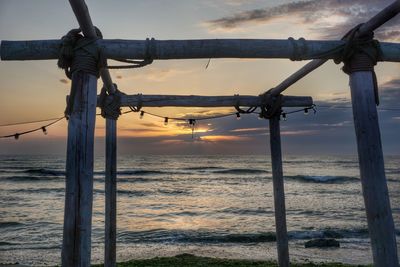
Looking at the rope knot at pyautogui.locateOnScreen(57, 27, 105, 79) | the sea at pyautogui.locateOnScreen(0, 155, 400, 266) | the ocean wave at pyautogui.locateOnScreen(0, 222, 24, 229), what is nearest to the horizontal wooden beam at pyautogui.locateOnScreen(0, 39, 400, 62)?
the rope knot at pyautogui.locateOnScreen(57, 27, 105, 79)

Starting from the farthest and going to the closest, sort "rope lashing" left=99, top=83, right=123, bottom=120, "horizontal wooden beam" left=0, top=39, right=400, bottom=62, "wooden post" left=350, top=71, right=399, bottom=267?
"rope lashing" left=99, top=83, right=123, bottom=120
"horizontal wooden beam" left=0, top=39, right=400, bottom=62
"wooden post" left=350, top=71, right=399, bottom=267

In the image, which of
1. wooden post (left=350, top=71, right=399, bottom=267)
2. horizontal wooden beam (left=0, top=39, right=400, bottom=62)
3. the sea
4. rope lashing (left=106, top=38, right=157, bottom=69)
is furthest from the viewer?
the sea

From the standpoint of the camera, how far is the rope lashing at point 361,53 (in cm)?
361

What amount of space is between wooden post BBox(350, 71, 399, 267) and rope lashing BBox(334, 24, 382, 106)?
7 cm

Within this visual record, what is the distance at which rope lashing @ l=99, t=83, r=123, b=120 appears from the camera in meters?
6.36

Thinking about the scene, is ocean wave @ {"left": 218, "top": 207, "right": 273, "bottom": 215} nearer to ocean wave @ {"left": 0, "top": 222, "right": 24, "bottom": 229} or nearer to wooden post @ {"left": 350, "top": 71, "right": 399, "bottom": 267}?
ocean wave @ {"left": 0, "top": 222, "right": 24, "bottom": 229}

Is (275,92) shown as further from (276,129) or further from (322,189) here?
(322,189)

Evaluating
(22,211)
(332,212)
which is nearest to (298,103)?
(332,212)

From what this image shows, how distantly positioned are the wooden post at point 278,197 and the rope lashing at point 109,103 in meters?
3.05

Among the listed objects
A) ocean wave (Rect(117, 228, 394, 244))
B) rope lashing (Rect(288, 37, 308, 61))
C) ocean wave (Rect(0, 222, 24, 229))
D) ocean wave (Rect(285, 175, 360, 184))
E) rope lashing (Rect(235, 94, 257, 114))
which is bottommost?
ocean wave (Rect(117, 228, 394, 244))

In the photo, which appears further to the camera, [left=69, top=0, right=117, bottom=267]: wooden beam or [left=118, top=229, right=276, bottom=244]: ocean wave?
[left=118, top=229, right=276, bottom=244]: ocean wave

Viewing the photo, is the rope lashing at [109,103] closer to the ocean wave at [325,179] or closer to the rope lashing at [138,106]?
the rope lashing at [138,106]

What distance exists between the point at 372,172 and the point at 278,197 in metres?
3.21

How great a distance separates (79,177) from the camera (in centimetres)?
326
